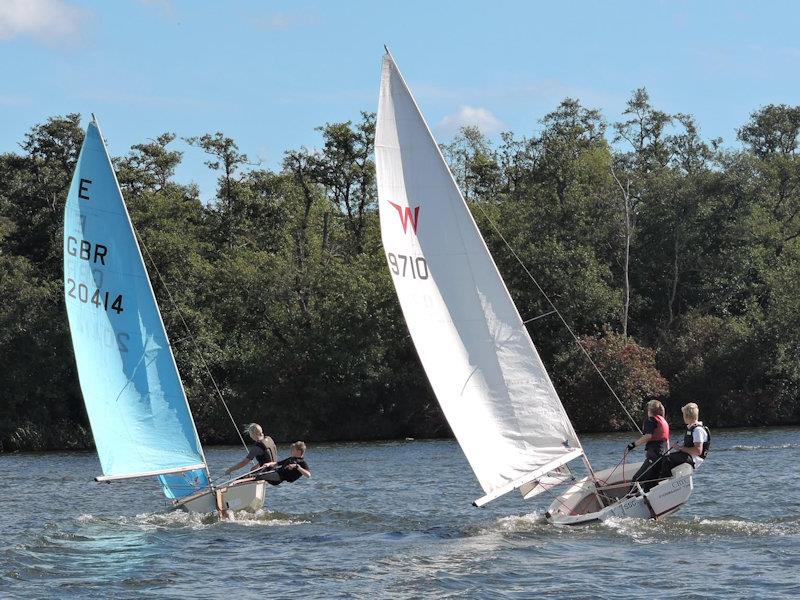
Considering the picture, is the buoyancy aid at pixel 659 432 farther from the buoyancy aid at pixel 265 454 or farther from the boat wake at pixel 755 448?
the boat wake at pixel 755 448

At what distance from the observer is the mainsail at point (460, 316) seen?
57.4ft

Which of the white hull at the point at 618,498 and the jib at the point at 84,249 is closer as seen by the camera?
the white hull at the point at 618,498

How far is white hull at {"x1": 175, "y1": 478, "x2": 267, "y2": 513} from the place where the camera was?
20.8 meters

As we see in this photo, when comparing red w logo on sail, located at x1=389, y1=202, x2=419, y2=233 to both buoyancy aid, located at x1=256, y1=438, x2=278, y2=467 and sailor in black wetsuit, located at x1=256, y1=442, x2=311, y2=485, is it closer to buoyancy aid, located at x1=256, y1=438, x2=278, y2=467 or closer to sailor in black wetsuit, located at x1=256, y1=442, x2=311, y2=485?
sailor in black wetsuit, located at x1=256, y1=442, x2=311, y2=485

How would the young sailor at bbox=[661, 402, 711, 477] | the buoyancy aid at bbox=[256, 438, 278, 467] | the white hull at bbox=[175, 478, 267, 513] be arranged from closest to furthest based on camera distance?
the young sailor at bbox=[661, 402, 711, 477]
the white hull at bbox=[175, 478, 267, 513]
the buoyancy aid at bbox=[256, 438, 278, 467]

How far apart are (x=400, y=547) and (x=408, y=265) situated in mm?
3896

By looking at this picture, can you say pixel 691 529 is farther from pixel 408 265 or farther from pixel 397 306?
pixel 397 306

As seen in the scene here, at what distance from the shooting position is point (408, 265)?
17562 mm

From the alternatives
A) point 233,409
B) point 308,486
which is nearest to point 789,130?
point 233,409

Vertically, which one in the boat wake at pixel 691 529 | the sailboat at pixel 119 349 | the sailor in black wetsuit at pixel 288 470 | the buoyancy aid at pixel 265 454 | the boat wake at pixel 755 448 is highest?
the sailboat at pixel 119 349

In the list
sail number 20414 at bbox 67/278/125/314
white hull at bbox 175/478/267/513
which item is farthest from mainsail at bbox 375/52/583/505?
sail number 20414 at bbox 67/278/125/314

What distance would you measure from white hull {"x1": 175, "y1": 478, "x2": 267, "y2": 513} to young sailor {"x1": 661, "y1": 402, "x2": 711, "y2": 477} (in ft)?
21.8

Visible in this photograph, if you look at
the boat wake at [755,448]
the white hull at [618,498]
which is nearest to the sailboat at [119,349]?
the white hull at [618,498]

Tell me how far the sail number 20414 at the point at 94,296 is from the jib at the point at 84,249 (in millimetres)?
431
